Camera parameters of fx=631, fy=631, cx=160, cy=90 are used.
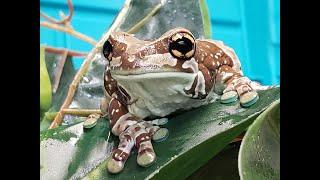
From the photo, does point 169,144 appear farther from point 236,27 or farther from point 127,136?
point 236,27

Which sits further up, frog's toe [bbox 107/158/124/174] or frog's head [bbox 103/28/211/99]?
frog's head [bbox 103/28/211/99]

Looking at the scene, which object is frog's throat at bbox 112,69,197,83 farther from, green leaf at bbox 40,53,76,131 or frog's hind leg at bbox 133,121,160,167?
green leaf at bbox 40,53,76,131

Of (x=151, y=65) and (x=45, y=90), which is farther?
(x=45, y=90)

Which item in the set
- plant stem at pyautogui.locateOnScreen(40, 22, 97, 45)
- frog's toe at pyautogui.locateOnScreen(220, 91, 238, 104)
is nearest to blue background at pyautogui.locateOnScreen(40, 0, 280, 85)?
plant stem at pyautogui.locateOnScreen(40, 22, 97, 45)

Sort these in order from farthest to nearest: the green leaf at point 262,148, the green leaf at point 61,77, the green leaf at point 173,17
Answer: the green leaf at point 61,77, the green leaf at point 173,17, the green leaf at point 262,148

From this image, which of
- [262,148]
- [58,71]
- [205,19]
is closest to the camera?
[262,148]

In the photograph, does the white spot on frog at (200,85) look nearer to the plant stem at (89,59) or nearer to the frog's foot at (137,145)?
the frog's foot at (137,145)

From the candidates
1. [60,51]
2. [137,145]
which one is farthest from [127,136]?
[60,51]

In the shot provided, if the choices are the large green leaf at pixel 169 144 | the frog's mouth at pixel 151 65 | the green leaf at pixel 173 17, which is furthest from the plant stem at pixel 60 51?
the frog's mouth at pixel 151 65
